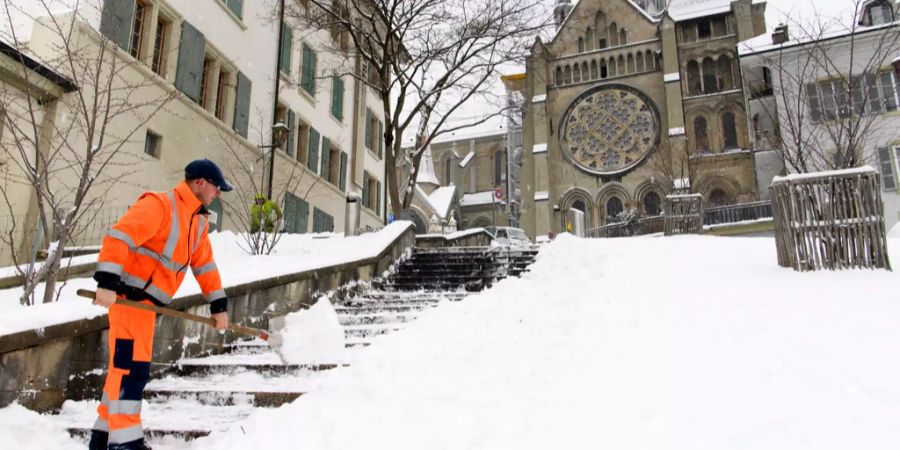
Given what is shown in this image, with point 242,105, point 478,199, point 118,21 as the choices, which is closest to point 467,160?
point 478,199

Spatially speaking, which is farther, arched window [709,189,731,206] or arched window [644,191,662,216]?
arched window [644,191,662,216]

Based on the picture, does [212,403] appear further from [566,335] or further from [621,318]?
[621,318]

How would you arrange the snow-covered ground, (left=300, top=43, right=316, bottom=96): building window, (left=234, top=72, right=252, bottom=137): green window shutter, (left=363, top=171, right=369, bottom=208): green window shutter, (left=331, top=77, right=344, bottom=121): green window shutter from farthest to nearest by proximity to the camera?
(left=363, top=171, right=369, bottom=208): green window shutter → (left=331, top=77, right=344, bottom=121): green window shutter → (left=300, top=43, right=316, bottom=96): building window → (left=234, top=72, right=252, bottom=137): green window shutter → the snow-covered ground

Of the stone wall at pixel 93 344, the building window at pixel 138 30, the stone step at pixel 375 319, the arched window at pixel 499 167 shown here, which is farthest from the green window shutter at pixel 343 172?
the arched window at pixel 499 167

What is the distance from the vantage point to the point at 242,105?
607 inches

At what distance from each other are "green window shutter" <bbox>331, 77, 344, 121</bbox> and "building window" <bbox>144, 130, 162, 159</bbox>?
9559 mm

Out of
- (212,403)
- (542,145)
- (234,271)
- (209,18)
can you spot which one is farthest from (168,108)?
(542,145)

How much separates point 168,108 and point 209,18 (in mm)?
3186

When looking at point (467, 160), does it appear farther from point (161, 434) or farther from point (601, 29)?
point (161, 434)

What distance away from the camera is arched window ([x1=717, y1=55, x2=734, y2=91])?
116ft

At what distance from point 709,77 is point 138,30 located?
34.7 metres

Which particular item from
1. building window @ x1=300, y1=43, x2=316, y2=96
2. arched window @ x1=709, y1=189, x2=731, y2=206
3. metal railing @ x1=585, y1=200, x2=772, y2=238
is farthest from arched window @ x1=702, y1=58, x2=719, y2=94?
building window @ x1=300, y1=43, x2=316, y2=96

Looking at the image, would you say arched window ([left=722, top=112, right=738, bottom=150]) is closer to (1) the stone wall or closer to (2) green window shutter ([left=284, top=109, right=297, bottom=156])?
(2) green window shutter ([left=284, top=109, right=297, bottom=156])

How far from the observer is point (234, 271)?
21.6 ft
